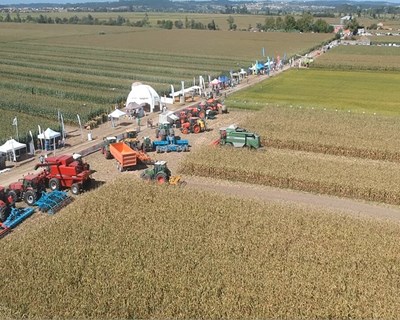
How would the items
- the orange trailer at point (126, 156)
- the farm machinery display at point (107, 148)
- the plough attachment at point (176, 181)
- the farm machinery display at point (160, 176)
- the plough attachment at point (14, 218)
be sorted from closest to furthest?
the plough attachment at point (14, 218) → the plough attachment at point (176, 181) → the farm machinery display at point (160, 176) → the orange trailer at point (126, 156) → the farm machinery display at point (107, 148)

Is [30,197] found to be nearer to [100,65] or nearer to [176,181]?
[176,181]

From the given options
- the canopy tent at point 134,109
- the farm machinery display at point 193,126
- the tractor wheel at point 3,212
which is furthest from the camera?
the canopy tent at point 134,109

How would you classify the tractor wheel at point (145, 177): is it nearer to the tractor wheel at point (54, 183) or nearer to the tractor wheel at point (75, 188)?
the tractor wheel at point (75, 188)

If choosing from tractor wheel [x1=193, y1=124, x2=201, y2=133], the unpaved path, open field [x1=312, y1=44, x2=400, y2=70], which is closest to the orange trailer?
the unpaved path

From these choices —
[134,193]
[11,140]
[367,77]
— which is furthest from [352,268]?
[367,77]

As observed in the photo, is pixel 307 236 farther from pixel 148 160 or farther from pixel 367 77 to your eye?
pixel 367 77

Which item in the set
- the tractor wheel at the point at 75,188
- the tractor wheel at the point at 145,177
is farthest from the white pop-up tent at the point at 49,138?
the tractor wheel at the point at 145,177

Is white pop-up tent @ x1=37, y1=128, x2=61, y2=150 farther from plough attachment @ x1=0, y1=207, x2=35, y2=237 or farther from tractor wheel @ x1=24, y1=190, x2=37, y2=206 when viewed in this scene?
plough attachment @ x1=0, y1=207, x2=35, y2=237

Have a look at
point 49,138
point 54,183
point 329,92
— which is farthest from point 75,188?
point 329,92
